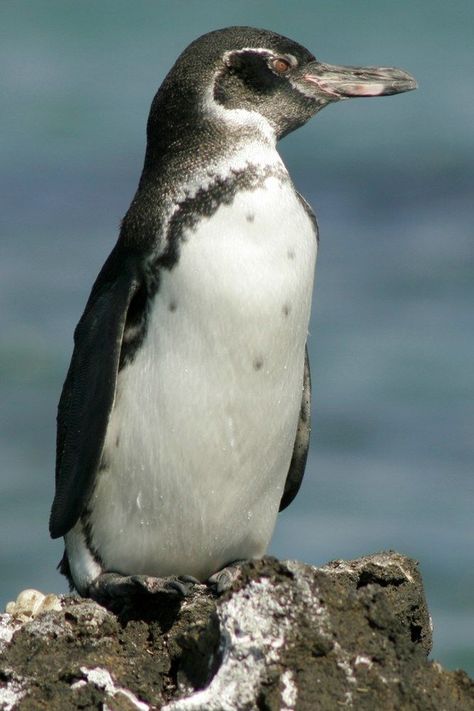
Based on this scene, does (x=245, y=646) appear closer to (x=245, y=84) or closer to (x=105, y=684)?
(x=105, y=684)

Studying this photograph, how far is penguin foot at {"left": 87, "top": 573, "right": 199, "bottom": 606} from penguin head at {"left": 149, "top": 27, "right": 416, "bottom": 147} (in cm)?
156

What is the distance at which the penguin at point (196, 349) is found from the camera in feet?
15.1

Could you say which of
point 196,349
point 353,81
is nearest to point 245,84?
point 353,81

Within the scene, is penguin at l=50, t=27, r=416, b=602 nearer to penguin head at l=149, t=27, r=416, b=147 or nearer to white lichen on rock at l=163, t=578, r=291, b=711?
penguin head at l=149, t=27, r=416, b=147

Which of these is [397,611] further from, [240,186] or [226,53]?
[226,53]

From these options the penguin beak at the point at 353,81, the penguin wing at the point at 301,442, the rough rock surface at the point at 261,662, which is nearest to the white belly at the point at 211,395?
the penguin wing at the point at 301,442

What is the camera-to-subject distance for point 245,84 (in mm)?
4992

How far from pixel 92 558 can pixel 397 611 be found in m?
1.15

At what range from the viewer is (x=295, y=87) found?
5.15m

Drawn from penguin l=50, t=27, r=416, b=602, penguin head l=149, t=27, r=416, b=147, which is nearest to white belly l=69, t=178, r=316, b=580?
penguin l=50, t=27, r=416, b=602

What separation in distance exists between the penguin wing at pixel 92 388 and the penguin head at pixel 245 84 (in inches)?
23.2

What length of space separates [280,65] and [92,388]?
135 centimetres

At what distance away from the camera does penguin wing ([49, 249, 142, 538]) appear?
4.75 m

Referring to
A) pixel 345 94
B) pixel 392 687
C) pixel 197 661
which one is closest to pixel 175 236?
pixel 345 94
